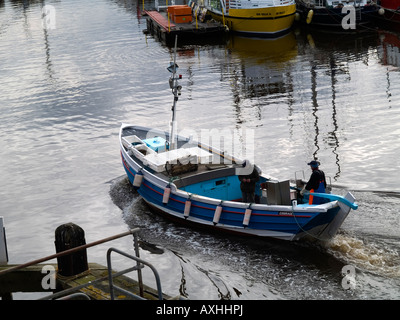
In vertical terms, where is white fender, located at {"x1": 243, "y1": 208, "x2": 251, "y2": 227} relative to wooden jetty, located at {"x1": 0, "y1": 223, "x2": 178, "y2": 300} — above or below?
below

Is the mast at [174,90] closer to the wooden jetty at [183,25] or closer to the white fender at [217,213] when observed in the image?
the white fender at [217,213]

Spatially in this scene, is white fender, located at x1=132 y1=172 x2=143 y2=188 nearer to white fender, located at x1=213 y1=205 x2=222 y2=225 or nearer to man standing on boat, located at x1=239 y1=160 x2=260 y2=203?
white fender, located at x1=213 y1=205 x2=222 y2=225

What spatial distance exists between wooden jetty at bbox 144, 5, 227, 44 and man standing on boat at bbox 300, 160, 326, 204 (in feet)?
105

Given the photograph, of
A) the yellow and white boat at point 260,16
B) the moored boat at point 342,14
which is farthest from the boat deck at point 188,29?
the moored boat at point 342,14

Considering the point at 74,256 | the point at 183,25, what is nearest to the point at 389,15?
the point at 183,25

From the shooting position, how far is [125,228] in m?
20.2

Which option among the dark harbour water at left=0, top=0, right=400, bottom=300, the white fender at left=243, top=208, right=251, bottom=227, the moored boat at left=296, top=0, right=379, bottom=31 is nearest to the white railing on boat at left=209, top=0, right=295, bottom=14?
the moored boat at left=296, top=0, right=379, bottom=31

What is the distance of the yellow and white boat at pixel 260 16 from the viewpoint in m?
48.2

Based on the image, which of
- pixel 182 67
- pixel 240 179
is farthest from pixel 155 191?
pixel 182 67

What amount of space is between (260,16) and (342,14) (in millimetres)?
6273

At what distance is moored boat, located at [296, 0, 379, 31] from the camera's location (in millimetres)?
48062

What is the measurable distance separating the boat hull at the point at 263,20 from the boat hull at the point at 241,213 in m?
30.1

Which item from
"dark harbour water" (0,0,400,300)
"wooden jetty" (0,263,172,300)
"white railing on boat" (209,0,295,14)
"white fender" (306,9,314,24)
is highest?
"white railing on boat" (209,0,295,14)
